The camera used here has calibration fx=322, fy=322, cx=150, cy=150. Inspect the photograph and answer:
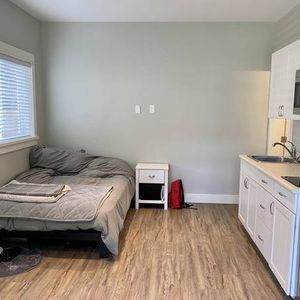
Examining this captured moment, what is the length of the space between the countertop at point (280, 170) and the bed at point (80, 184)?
56.9 inches

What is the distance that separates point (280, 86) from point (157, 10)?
5.70 ft

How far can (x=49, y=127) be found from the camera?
4.81 m

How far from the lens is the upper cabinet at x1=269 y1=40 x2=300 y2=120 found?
3159mm

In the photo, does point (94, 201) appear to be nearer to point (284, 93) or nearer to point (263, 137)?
point (284, 93)

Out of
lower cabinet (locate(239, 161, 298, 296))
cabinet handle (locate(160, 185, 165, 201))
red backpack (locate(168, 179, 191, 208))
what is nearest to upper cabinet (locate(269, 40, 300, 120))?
lower cabinet (locate(239, 161, 298, 296))

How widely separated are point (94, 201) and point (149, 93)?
84.4 inches

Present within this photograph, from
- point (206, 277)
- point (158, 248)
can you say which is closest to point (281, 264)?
point (206, 277)

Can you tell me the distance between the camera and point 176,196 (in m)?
4.58

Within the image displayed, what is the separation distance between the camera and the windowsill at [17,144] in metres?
3.62

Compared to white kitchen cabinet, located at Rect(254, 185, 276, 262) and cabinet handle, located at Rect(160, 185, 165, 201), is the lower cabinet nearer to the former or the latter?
white kitchen cabinet, located at Rect(254, 185, 276, 262)

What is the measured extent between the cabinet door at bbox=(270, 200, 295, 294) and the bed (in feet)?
4.47

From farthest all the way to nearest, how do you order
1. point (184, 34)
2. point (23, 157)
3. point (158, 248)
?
point (184, 34), point (23, 157), point (158, 248)

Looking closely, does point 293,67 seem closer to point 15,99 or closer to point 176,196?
point 176,196

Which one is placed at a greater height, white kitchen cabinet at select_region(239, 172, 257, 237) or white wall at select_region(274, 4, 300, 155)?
white wall at select_region(274, 4, 300, 155)
